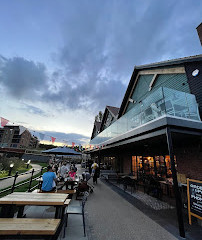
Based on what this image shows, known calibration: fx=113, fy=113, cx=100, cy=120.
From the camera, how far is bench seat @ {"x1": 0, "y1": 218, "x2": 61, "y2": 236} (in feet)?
6.61

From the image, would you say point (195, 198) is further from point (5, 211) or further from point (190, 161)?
point (5, 211)

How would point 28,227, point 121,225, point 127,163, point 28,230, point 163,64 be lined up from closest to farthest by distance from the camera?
1. point 28,230
2. point 28,227
3. point 121,225
4. point 163,64
5. point 127,163

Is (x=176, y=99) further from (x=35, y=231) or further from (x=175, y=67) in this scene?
(x=35, y=231)

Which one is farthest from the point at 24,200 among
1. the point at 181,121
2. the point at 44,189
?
the point at 181,121

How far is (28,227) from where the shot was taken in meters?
2.12

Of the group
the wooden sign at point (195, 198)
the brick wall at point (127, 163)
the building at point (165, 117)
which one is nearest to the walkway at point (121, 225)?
the wooden sign at point (195, 198)

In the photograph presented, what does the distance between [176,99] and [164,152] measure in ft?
18.2

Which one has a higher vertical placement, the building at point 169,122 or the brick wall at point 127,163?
the building at point 169,122

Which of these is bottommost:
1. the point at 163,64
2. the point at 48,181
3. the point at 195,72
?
the point at 48,181

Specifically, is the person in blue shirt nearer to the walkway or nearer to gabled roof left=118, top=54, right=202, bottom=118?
the walkway

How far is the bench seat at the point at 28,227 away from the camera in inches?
79.4

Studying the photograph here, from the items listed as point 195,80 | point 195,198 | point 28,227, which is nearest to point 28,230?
point 28,227

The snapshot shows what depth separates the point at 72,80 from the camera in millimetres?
30375

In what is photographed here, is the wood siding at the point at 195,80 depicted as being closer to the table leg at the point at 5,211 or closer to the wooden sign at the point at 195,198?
the wooden sign at the point at 195,198
